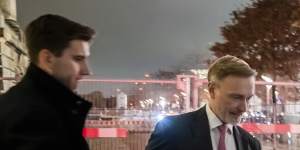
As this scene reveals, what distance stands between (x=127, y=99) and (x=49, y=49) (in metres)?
5.68

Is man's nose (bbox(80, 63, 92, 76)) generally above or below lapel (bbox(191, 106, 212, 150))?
above

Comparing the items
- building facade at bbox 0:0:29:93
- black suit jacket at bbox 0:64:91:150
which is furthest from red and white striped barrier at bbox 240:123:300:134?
building facade at bbox 0:0:29:93

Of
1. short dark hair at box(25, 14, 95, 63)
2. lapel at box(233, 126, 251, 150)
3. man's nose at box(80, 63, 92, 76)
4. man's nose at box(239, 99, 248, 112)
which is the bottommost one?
lapel at box(233, 126, 251, 150)

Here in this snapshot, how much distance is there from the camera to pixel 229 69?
2674 millimetres

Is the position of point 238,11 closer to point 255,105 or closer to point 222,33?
point 222,33

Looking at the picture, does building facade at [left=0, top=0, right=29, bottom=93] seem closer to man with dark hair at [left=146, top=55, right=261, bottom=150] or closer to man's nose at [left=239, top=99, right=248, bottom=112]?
man with dark hair at [left=146, top=55, right=261, bottom=150]

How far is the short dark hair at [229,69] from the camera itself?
105 inches

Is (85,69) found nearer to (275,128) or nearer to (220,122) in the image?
(220,122)

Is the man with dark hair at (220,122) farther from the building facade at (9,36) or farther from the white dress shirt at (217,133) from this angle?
the building facade at (9,36)

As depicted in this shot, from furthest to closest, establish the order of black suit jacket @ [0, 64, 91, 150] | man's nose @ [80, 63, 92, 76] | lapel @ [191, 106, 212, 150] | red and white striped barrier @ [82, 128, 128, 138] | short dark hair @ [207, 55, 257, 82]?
red and white striped barrier @ [82, 128, 128, 138]
short dark hair @ [207, 55, 257, 82]
lapel @ [191, 106, 212, 150]
man's nose @ [80, 63, 92, 76]
black suit jacket @ [0, 64, 91, 150]

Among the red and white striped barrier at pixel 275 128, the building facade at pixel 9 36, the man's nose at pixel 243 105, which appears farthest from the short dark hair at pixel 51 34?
the building facade at pixel 9 36

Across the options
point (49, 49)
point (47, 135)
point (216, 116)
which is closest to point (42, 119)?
point (47, 135)

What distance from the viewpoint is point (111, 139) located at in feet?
24.1

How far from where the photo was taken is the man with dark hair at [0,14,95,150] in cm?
161
